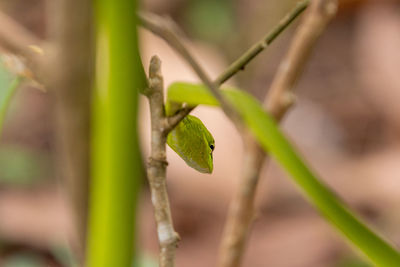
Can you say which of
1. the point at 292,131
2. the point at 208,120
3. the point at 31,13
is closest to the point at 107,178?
the point at 208,120

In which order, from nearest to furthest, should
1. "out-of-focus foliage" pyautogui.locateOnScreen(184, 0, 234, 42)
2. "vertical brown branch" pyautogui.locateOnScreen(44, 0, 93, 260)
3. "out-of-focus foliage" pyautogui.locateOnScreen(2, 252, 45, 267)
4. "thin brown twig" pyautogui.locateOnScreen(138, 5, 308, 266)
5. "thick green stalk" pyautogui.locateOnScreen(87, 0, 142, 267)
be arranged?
1. "thick green stalk" pyautogui.locateOnScreen(87, 0, 142, 267)
2. "thin brown twig" pyautogui.locateOnScreen(138, 5, 308, 266)
3. "vertical brown branch" pyautogui.locateOnScreen(44, 0, 93, 260)
4. "out-of-focus foliage" pyautogui.locateOnScreen(2, 252, 45, 267)
5. "out-of-focus foliage" pyautogui.locateOnScreen(184, 0, 234, 42)

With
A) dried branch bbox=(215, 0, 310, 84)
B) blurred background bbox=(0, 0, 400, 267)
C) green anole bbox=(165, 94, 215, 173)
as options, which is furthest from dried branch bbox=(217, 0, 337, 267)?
blurred background bbox=(0, 0, 400, 267)

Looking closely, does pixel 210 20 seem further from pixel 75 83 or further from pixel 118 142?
pixel 118 142

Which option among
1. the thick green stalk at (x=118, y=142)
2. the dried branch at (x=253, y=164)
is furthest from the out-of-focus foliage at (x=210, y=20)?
the thick green stalk at (x=118, y=142)

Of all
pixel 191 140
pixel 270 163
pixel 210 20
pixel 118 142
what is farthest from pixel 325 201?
pixel 210 20

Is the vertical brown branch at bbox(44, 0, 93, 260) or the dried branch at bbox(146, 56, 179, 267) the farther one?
the vertical brown branch at bbox(44, 0, 93, 260)

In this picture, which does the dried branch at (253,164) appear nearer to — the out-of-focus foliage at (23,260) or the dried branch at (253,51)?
the dried branch at (253,51)

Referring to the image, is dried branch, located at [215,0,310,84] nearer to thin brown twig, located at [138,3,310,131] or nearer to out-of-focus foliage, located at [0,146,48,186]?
thin brown twig, located at [138,3,310,131]
